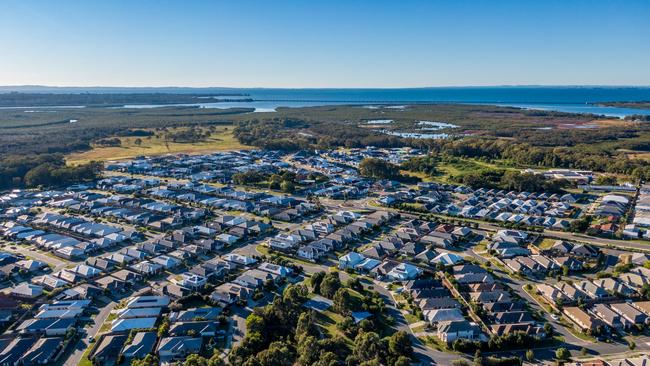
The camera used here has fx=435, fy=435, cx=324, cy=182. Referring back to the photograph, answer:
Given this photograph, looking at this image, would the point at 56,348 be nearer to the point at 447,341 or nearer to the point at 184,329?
the point at 184,329

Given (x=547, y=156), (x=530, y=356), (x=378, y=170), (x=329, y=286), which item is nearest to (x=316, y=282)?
(x=329, y=286)

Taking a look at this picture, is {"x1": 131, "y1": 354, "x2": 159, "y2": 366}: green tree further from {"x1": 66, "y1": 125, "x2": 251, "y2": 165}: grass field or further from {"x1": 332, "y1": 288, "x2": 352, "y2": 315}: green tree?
{"x1": 66, "y1": 125, "x2": 251, "y2": 165}: grass field

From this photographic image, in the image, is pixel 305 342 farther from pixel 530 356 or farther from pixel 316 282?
pixel 530 356

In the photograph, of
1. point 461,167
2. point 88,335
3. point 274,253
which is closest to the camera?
point 88,335

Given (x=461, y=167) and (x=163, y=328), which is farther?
(x=461, y=167)

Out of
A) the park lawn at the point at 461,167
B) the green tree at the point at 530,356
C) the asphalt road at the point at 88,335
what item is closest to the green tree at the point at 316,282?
the asphalt road at the point at 88,335

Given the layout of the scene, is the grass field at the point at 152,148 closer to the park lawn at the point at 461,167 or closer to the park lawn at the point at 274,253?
the park lawn at the point at 461,167
